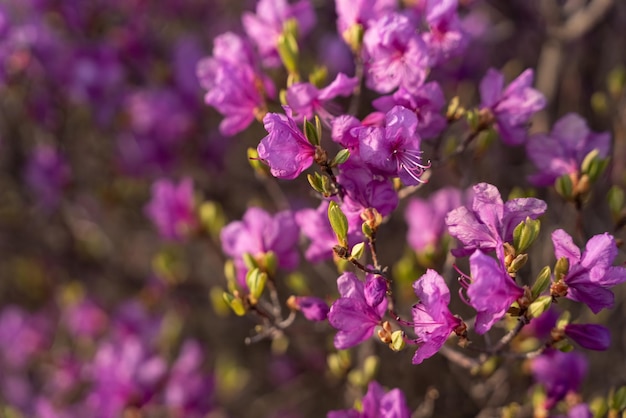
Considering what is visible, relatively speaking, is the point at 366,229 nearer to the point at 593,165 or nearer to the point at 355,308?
the point at 355,308

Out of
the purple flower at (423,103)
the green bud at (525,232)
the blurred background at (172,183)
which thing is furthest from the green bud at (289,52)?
the green bud at (525,232)

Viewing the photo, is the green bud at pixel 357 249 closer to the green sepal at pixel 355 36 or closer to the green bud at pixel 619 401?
the green sepal at pixel 355 36

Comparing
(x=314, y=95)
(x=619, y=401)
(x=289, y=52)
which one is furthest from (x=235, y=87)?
(x=619, y=401)

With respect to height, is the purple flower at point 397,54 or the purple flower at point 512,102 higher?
the purple flower at point 397,54

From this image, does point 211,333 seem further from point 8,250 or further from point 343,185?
point 343,185

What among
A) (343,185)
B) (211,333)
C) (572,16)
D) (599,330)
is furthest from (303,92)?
(211,333)

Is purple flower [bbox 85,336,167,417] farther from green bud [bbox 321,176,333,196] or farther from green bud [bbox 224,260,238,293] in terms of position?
green bud [bbox 321,176,333,196]
